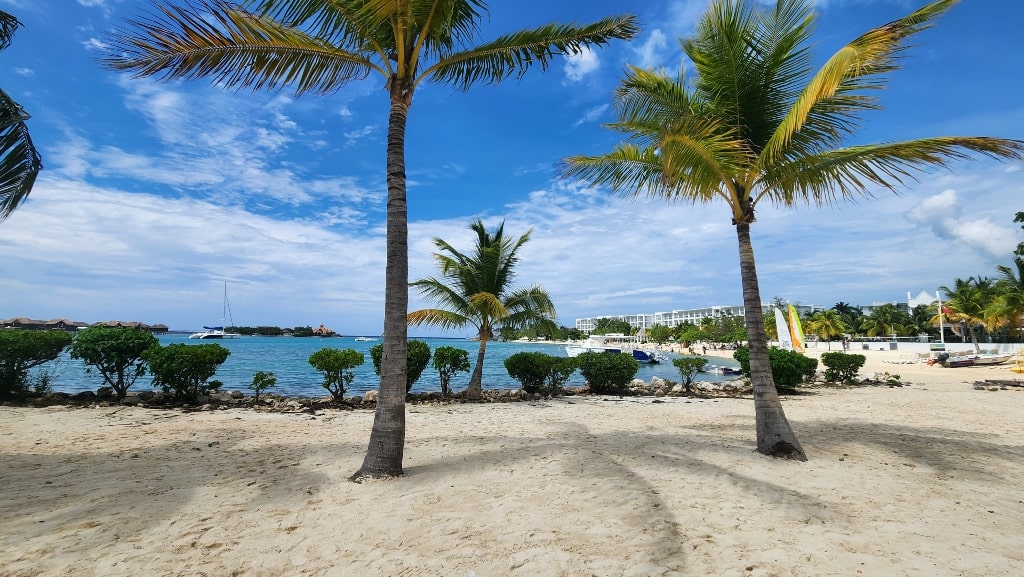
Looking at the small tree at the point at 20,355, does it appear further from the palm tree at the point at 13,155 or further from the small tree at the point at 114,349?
the palm tree at the point at 13,155

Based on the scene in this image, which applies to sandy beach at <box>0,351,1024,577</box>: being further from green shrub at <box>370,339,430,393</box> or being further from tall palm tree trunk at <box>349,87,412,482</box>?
green shrub at <box>370,339,430,393</box>

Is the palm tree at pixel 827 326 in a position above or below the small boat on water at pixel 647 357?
above

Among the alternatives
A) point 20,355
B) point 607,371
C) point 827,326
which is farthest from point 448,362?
point 827,326

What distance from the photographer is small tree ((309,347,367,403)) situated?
12.7m

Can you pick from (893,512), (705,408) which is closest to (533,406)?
(705,408)

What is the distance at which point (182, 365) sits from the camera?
11.4 metres

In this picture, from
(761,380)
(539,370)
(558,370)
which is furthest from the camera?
(558,370)

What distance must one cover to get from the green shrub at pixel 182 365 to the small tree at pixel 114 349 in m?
0.26

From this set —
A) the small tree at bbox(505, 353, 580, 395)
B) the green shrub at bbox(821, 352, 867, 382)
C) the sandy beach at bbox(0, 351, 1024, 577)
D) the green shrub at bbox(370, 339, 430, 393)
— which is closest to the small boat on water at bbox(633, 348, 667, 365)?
the green shrub at bbox(821, 352, 867, 382)

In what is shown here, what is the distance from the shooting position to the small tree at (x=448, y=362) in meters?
14.4

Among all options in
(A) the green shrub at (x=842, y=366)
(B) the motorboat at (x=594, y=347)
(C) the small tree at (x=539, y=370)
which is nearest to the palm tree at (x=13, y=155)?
(C) the small tree at (x=539, y=370)

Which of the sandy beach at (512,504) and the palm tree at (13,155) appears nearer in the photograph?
the sandy beach at (512,504)

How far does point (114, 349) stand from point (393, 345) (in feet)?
34.5

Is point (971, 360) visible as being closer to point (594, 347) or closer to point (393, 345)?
point (594, 347)
